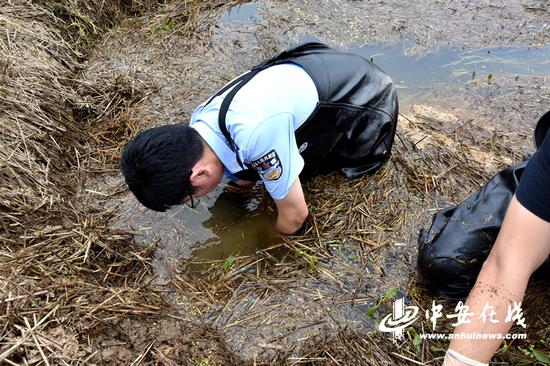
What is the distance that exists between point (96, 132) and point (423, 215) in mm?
2394

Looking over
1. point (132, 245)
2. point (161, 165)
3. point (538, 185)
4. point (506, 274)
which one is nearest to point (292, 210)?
point (161, 165)

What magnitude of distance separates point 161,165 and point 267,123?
54cm

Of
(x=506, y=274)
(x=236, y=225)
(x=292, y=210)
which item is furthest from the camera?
(x=236, y=225)

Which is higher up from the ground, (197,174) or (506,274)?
(506,274)

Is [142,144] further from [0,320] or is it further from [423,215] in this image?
[423,215]

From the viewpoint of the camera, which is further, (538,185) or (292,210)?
(292,210)

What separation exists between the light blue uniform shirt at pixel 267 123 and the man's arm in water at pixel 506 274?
1.09 meters

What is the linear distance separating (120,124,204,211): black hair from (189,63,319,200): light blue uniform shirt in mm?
184

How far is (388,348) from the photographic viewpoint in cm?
228

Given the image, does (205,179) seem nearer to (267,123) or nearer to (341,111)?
(267,123)

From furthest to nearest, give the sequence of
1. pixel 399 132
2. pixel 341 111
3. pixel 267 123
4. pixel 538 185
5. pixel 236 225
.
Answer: pixel 399 132
pixel 236 225
pixel 341 111
pixel 267 123
pixel 538 185

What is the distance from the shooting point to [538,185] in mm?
1501

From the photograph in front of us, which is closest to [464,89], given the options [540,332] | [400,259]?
[400,259]

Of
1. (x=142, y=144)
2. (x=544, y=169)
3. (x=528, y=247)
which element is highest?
(x=544, y=169)
